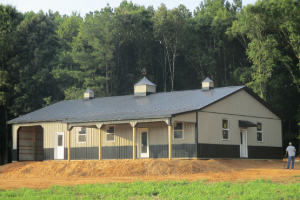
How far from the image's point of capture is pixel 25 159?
3516cm

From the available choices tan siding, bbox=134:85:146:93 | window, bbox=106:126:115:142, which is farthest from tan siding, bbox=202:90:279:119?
tan siding, bbox=134:85:146:93

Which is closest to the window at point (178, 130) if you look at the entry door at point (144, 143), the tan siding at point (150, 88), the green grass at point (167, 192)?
the entry door at point (144, 143)

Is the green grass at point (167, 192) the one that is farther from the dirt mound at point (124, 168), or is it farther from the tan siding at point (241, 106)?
the tan siding at point (241, 106)

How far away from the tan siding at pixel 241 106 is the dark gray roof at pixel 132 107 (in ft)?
1.33

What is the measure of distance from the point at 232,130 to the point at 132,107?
22.9 feet

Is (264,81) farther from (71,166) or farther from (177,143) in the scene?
(71,166)

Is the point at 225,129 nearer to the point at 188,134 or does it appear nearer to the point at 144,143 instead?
the point at 188,134

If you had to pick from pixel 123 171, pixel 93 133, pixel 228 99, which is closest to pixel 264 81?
pixel 228 99

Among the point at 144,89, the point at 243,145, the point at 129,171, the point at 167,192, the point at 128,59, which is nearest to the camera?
the point at 167,192

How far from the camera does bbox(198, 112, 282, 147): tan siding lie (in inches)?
1078

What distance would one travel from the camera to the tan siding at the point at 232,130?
89.8 ft

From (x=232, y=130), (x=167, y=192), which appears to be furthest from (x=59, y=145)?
(x=167, y=192)

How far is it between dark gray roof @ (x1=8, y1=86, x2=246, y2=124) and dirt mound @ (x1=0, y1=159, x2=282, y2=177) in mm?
3157

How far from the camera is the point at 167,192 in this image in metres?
14.4
